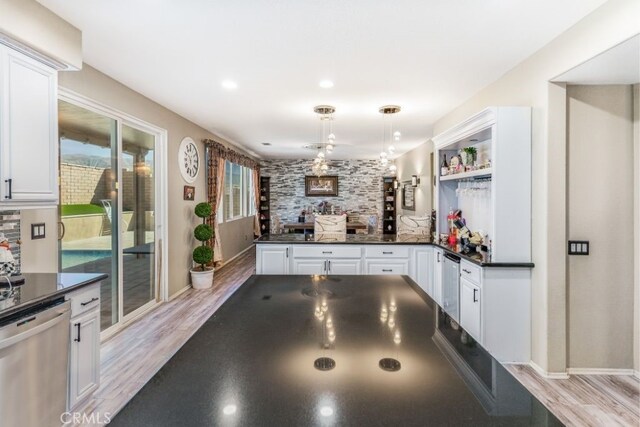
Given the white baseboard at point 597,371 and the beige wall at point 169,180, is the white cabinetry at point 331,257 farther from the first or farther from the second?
the white baseboard at point 597,371

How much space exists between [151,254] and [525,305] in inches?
169

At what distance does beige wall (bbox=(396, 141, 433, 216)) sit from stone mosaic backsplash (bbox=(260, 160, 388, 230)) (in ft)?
5.31

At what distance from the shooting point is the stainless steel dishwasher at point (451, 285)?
354cm

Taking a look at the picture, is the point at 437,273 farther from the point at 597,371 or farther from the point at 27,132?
the point at 27,132

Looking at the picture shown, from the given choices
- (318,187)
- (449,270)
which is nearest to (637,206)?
(449,270)

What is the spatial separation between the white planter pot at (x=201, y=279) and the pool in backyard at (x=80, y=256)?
6.01 ft

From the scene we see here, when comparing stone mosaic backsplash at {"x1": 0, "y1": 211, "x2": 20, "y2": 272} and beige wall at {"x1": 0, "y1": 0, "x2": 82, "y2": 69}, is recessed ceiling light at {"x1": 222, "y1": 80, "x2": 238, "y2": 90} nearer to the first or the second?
beige wall at {"x1": 0, "y1": 0, "x2": 82, "y2": 69}

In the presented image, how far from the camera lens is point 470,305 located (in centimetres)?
321

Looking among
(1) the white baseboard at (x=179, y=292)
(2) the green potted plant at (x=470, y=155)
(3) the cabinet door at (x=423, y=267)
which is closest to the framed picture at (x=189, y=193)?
(1) the white baseboard at (x=179, y=292)

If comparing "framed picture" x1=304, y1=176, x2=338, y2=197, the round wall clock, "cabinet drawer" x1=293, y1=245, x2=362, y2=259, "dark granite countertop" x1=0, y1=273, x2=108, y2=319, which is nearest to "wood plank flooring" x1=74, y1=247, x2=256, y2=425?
"dark granite countertop" x1=0, y1=273, x2=108, y2=319

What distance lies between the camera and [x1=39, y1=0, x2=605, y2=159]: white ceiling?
2234 millimetres

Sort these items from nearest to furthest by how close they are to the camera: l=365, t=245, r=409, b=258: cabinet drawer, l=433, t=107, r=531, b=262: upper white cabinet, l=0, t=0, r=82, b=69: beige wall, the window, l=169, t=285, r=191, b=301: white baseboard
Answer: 1. l=0, t=0, r=82, b=69: beige wall
2. l=433, t=107, r=531, b=262: upper white cabinet
3. l=365, t=245, r=409, b=258: cabinet drawer
4. l=169, t=285, r=191, b=301: white baseboard
5. the window

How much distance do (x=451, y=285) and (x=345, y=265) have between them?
A: 1209 millimetres

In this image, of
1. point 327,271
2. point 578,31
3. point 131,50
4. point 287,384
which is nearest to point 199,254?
point 327,271
